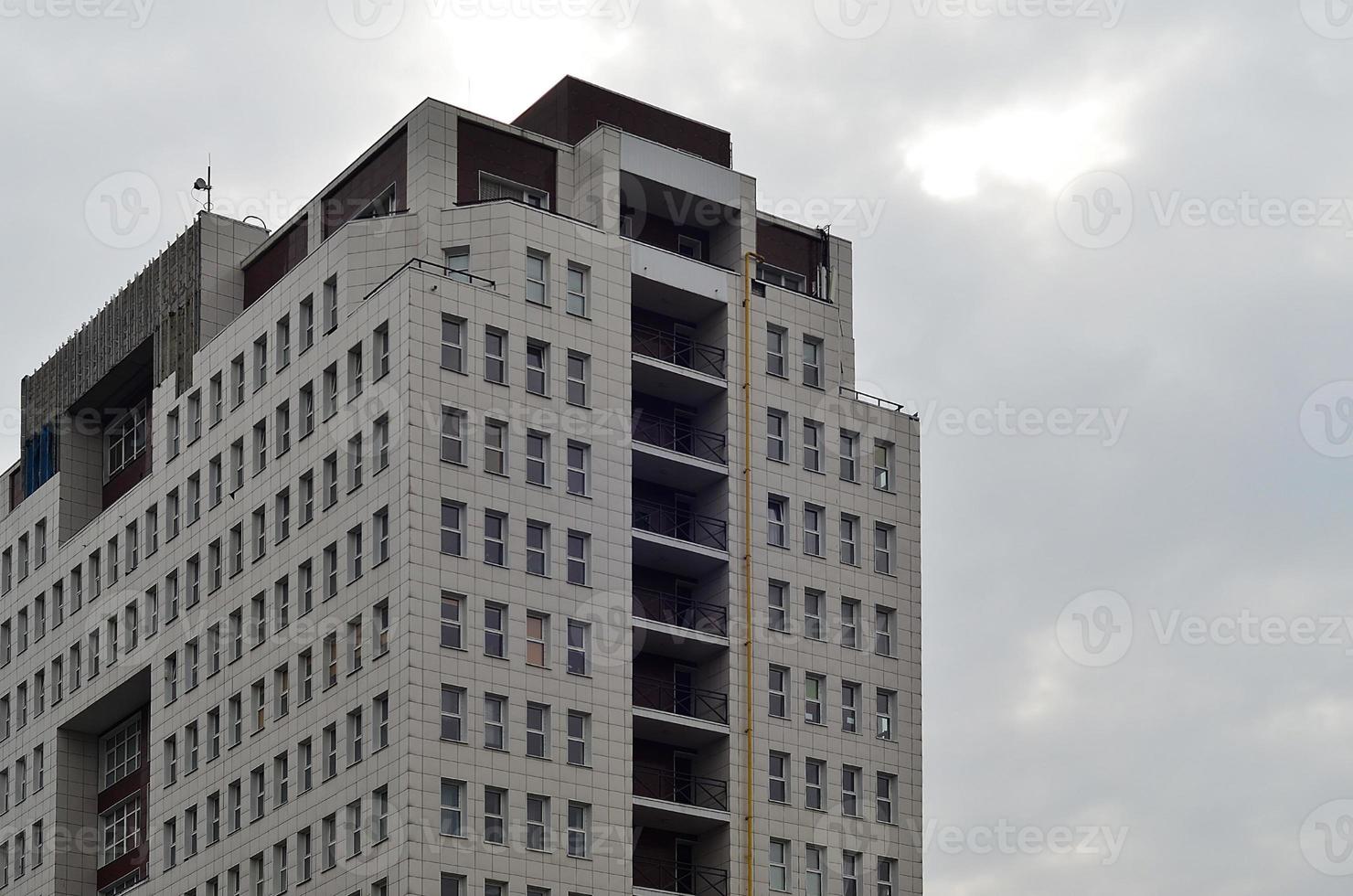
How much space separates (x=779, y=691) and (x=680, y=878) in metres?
9.18

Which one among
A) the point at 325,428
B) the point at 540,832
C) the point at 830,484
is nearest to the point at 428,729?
the point at 540,832

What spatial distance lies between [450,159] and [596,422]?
13063 millimetres

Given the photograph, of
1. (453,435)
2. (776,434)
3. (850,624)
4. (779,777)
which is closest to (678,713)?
(779,777)

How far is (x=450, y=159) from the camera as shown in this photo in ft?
357

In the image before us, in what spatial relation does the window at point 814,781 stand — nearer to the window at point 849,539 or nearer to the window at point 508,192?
the window at point 849,539

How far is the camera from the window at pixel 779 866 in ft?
348

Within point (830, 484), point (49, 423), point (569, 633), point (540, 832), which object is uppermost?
point (49, 423)

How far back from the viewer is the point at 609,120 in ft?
376

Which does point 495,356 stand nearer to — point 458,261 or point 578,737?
point 458,261

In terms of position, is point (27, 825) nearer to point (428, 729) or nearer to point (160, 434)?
point (160, 434)

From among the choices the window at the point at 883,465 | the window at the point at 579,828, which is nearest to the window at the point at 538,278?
the window at the point at 883,465

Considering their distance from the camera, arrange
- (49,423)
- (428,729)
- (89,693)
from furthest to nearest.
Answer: (49,423) < (89,693) < (428,729)

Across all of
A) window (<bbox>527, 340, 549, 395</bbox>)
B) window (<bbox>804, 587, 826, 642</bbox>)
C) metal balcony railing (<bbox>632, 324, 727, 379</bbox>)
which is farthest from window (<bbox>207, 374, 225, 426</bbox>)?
window (<bbox>804, 587, 826, 642</bbox>)

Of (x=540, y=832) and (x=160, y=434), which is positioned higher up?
(x=160, y=434)
